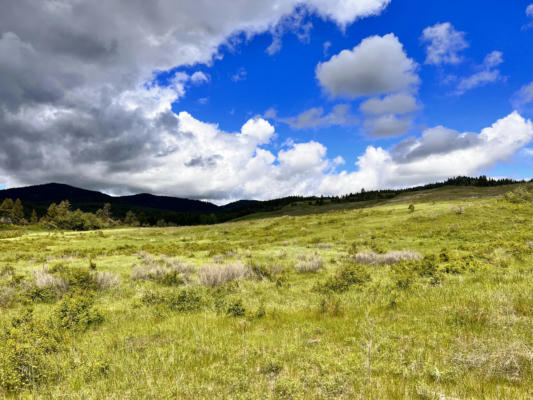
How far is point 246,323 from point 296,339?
5.90 feet

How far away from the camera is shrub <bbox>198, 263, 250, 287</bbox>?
12852 mm

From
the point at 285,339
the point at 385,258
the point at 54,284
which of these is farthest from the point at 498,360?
the point at 54,284

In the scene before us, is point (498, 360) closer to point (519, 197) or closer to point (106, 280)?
point (106, 280)

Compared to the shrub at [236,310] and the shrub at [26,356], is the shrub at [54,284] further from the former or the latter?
the shrub at [236,310]

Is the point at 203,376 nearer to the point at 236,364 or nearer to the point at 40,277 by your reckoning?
the point at 236,364

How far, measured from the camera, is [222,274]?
13.4 metres

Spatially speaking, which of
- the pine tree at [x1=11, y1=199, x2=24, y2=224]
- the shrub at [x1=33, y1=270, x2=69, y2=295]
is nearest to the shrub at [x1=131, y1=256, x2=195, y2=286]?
the shrub at [x1=33, y1=270, x2=69, y2=295]

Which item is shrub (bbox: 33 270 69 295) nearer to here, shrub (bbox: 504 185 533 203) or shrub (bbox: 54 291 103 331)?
shrub (bbox: 54 291 103 331)

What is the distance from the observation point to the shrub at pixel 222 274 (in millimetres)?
12852

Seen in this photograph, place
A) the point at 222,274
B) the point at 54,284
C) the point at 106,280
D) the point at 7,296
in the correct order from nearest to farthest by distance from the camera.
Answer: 1. the point at 7,296
2. the point at 54,284
3. the point at 106,280
4. the point at 222,274

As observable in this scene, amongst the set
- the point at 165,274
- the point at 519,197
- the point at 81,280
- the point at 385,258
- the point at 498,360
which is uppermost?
the point at 519,197

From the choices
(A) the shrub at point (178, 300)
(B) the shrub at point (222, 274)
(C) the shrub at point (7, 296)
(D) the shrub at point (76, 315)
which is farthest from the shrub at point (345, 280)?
(C) the shrub at point (7, 296)

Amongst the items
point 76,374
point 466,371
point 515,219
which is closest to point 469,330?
point 466,371

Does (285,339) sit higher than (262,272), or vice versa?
(285,339)
